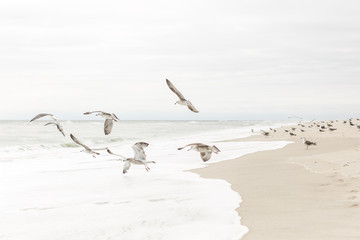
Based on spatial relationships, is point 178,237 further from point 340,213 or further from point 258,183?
point 258,183

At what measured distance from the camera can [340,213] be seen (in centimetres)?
603

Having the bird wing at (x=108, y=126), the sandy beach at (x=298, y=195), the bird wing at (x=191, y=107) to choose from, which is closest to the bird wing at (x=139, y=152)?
the bird wing at (x=108, y=126)

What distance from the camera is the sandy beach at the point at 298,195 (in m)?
5.33

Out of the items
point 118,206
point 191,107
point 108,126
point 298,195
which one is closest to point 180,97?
point 191,107

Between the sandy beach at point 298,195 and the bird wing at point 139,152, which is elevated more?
the bird wing at point 139,152

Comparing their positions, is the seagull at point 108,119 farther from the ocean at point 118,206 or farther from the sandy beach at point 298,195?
the sandy beach at point 298,195

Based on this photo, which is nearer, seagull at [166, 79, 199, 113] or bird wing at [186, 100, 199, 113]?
bird wing at [186, 100, 199, 113]

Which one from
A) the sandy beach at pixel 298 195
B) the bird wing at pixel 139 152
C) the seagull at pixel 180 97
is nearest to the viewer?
the sandy beach at pixel 298 195

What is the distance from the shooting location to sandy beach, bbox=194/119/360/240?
210 inches

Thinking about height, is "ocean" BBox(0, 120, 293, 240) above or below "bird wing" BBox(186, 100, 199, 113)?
below

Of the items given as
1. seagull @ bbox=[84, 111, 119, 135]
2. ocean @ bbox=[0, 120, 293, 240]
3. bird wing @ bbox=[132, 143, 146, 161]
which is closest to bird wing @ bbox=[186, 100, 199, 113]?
seagull @ bbox=[84, 111, 119, 135]

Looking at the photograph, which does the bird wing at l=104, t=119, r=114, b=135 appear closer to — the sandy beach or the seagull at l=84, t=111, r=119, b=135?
the seagull at l=84, t=111, r=119, b=135

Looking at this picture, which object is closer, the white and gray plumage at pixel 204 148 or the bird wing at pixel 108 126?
the bird wing at pixel 108 126

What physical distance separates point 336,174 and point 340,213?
12.3ft
